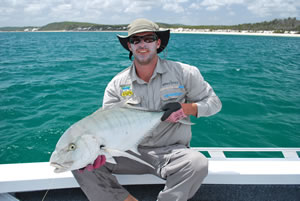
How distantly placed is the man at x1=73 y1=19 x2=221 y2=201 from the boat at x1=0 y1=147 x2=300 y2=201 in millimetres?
176

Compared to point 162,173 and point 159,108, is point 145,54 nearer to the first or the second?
point 159,108

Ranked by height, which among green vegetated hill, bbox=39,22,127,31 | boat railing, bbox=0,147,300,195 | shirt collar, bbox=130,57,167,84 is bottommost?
boat railing, bbox=0,147,300,195

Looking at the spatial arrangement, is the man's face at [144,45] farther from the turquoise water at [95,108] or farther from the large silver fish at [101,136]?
the large silver fish at [101,136]

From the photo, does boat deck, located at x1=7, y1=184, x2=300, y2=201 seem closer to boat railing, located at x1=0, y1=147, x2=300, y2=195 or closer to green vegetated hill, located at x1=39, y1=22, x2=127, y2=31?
boat railing, located at x1=0, y1=147, x2=300, y2=195

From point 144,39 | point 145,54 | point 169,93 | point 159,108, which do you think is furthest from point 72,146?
point 144,39

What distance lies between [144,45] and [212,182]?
1550 millimetres

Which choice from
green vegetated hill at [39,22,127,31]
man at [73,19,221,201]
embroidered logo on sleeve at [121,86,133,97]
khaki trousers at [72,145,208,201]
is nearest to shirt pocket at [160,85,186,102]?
man at [73,19,221,201]

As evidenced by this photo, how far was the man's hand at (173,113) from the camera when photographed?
195 cm

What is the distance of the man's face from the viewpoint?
2254mm

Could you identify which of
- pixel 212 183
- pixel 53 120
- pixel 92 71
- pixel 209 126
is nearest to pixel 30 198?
pixel 212 183

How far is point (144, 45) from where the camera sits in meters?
2.25

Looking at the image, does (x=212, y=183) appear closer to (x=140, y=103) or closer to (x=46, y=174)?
(x=140, y=103)

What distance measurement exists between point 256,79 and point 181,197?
944 centimetres

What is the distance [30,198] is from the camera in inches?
84.1
